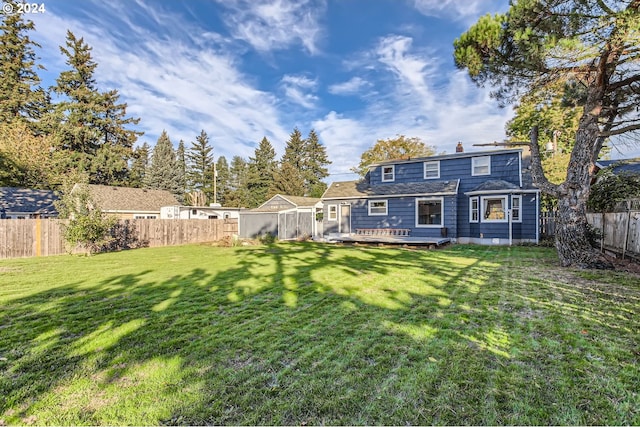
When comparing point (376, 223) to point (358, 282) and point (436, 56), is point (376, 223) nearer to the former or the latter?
point (436, 56)

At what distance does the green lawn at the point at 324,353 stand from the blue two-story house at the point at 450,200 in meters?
8.23

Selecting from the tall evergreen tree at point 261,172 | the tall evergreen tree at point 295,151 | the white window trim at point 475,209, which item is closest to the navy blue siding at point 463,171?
the white window trim at point 475,209

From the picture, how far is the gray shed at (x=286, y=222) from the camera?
19.4m

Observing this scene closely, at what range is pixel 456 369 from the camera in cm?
284

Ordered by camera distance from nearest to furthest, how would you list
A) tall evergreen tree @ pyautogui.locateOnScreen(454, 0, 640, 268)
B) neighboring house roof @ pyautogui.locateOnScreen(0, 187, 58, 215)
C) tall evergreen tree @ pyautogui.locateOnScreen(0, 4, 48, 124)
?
tall evergreen tree @ pyautogui.locateOnScreen(454, 0, 640, 268) < neighboring house roof @ pyautogui.locateOnScreen(0, 187, 58, 215) < tall evergreen tree @ pyautogui.locateOnScreen(0, 4, 48, 124)

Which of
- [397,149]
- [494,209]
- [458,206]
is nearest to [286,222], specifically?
[458,206]

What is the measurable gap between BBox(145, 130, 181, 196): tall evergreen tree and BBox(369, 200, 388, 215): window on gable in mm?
37426

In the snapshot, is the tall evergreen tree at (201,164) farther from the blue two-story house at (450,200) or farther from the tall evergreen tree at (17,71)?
the blue two-story house at (450,200)

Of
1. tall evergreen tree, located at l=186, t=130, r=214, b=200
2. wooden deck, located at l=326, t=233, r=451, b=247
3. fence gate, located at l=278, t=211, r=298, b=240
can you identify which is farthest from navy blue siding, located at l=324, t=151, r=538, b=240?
tall evergreen tree, located at l=186, t=130, r=214, b=200

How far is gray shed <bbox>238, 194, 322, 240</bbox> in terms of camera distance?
19.4 meters

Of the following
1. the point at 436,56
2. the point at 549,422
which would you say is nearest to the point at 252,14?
the point at 436,56

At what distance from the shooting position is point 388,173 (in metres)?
18.2

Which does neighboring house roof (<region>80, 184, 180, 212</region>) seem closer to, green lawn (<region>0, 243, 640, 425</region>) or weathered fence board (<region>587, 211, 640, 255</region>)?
green lawn (<region>0, 243, 640, 425</region>)

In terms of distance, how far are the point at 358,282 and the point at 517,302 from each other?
2886 millimetres
